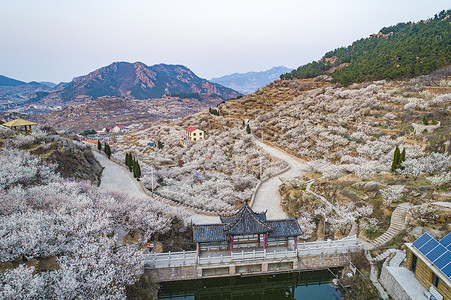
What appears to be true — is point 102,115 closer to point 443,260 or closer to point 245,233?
point 245,233

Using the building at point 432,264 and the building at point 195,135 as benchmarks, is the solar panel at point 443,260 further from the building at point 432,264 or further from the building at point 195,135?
the building at point 195,135

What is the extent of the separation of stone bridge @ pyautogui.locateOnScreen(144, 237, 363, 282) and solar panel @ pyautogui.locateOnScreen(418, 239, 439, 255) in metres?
5.98

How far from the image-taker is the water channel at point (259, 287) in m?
20.7

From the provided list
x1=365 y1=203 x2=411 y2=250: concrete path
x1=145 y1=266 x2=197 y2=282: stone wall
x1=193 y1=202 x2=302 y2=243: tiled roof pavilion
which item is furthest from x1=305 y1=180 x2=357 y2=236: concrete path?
x1=145 y1=266 x2=197 y2=282: stone wall

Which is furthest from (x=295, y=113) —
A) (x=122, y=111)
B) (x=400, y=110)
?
(x=122, y=111)

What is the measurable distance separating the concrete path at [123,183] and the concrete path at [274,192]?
6.70 meters

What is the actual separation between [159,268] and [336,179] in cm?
2384

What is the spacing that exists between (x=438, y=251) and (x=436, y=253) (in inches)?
7.1

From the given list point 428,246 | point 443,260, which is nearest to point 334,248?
point 428,246

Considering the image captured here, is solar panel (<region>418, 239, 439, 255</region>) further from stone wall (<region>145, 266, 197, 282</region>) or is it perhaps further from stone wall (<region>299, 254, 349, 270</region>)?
stone wall (<region>145, 266, 197, 282</region>)

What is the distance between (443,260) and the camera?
48.7 ft

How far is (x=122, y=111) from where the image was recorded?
182375 millimetres

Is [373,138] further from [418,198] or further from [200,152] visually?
[200,152]

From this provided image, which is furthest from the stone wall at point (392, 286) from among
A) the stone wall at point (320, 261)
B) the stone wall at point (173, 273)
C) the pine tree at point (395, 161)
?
the pine tree at point (395, 161)
